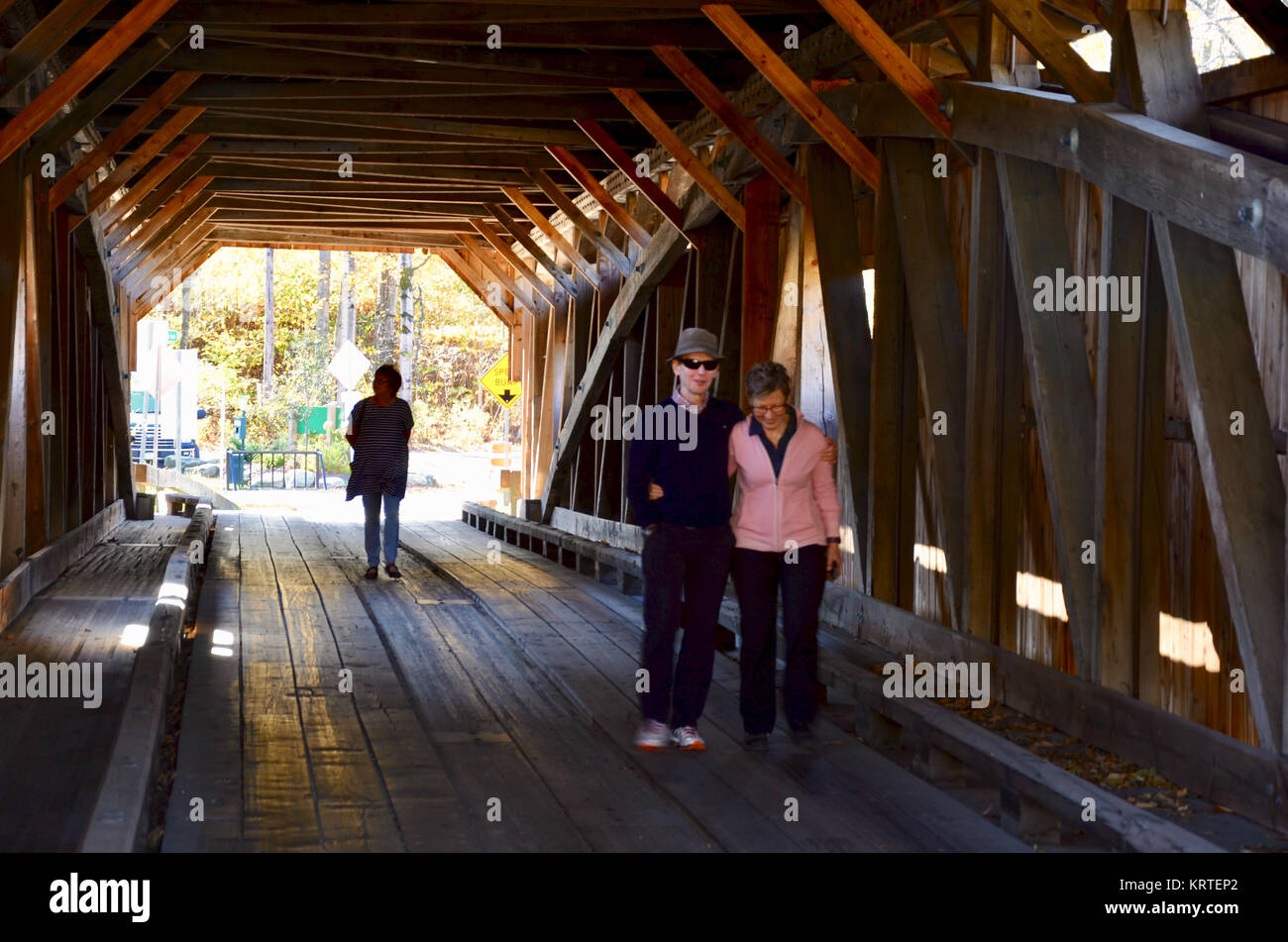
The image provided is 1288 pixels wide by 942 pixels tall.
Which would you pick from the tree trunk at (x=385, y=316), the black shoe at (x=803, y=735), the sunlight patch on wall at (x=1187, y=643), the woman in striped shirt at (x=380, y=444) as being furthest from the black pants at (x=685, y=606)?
the tree trunk at (x=385, y=316)

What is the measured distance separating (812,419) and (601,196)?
4399 mm

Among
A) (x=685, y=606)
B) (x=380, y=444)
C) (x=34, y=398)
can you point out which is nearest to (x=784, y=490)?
(x=685, y=606)

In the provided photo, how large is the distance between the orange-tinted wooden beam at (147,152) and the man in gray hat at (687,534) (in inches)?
303

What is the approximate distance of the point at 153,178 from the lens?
47.5ft

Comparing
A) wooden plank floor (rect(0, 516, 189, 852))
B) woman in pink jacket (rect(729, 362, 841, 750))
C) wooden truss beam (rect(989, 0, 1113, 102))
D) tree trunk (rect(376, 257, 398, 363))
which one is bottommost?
wooden plank floor (rect(0, 516, 189, 852))

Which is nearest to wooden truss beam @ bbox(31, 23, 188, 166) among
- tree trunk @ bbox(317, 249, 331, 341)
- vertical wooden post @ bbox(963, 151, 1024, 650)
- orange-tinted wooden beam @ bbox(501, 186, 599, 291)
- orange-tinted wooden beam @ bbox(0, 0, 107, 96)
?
orange-tinted wooden beam @ bbox(0, 0, 107, 96)

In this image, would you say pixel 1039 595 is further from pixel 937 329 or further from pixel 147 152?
pixel 147 152

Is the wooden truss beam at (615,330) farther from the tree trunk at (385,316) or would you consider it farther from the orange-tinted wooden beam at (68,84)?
the tree trunk at (385,316)

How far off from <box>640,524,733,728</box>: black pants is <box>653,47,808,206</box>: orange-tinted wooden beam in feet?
12.2

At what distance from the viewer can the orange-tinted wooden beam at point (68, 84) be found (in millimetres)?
8523

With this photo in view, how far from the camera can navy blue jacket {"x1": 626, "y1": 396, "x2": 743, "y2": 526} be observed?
6078 mm

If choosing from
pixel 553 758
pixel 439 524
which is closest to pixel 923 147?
pixel 553 758

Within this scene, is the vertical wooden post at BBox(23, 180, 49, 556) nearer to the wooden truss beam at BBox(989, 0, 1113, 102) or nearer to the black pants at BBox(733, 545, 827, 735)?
the black pants at BBox(733, 545, 827, 735)

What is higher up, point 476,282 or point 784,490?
point 476,282
